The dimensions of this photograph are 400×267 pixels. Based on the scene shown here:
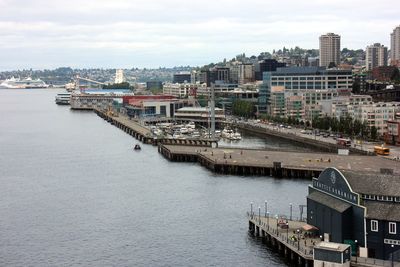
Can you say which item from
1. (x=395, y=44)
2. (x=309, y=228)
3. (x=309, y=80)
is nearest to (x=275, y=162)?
(x=309, y=228)

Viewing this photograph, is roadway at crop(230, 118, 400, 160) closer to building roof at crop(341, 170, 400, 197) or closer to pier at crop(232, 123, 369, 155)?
pier at crop(232, 123, 369, 155)

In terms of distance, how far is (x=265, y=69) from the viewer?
406 ft

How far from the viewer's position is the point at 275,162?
3728 cm

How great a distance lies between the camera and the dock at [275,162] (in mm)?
35969

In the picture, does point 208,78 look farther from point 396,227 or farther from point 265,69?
point 396,227

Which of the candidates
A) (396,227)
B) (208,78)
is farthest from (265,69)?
(396,227)

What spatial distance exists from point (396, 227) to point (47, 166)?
1042 inches

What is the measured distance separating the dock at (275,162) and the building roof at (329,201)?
10840 mm

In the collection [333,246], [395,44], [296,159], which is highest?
[395,44]

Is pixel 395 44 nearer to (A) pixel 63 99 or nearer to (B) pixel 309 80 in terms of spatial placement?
(A) pixel 63 99

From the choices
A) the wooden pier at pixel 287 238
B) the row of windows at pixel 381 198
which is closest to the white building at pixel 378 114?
the wooden pier at pixel 287 238

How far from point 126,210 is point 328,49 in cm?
12288

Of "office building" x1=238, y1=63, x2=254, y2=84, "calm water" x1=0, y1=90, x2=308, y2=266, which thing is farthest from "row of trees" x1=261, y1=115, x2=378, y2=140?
"office building" x1=238, y1=63, x2=254, y2=84

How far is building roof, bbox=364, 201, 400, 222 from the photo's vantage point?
19953mm
